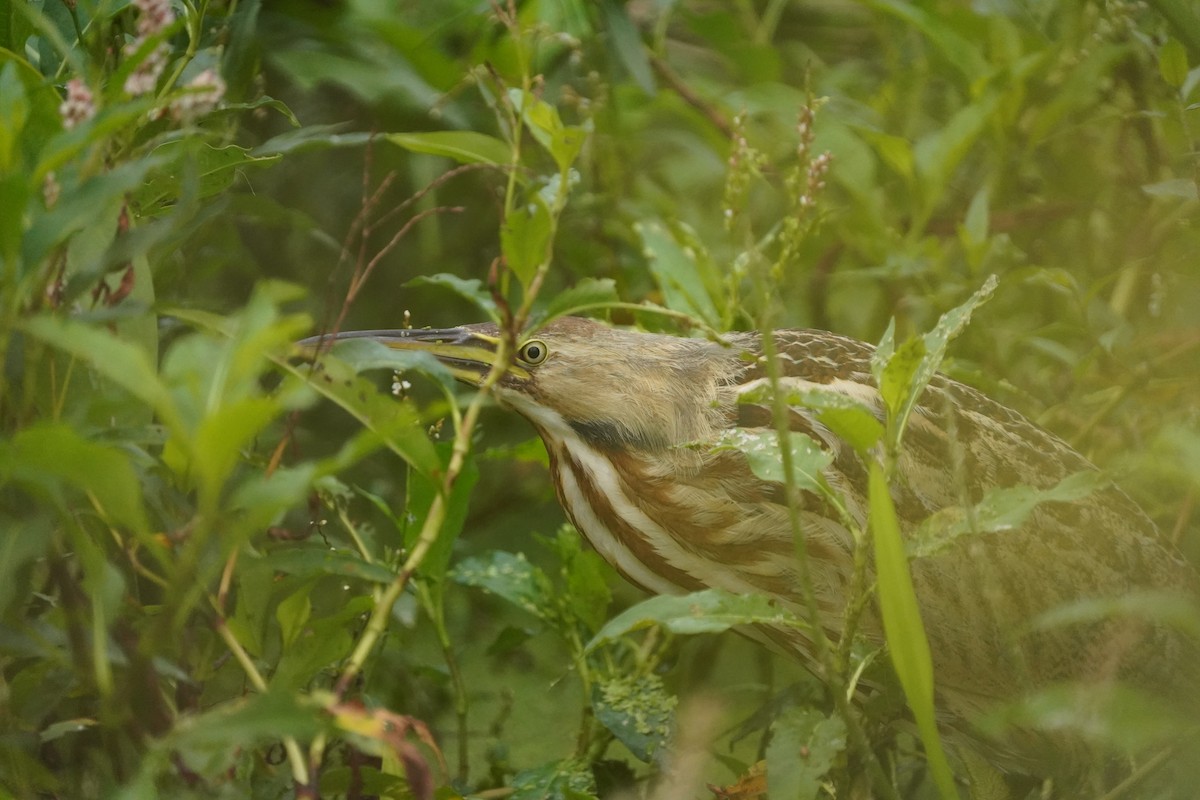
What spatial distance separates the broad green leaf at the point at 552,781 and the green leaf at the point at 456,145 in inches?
24.5

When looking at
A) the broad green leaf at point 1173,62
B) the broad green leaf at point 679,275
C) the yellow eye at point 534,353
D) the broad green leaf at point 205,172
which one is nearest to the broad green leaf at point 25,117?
the broad green leaf at point 205,172

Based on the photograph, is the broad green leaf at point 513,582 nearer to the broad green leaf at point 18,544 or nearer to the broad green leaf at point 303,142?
the broad green leaf at point 303,142

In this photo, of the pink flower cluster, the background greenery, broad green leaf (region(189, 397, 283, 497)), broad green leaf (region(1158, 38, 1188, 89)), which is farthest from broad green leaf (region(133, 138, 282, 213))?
broad green leaf (region(1158, 38, 1188, 89))

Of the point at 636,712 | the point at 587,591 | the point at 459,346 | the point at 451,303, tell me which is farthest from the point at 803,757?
the point at 451,303

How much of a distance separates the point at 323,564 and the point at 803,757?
0.44 m

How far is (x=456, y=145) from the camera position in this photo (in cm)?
126

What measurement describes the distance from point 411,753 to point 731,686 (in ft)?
3.68

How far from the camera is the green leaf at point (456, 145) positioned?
1236 mm

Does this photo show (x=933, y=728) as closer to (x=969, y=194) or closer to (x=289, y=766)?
(x=289, y=766)

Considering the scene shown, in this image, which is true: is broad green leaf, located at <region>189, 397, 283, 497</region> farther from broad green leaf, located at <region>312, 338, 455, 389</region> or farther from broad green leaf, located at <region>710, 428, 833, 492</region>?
broad green leaf, located at <region>710, 428, 833, 492</region>

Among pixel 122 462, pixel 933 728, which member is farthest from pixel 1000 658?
pixel 122 462

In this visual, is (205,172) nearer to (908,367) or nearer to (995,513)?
(908,367)

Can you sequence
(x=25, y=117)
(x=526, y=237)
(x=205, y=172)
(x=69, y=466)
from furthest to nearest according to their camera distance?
(x=205, y=172) < (x=526, y=237) < (x=25, y=117) < (x=69, y=466)

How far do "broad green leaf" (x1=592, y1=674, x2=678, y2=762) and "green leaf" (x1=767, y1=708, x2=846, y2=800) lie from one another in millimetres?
236
